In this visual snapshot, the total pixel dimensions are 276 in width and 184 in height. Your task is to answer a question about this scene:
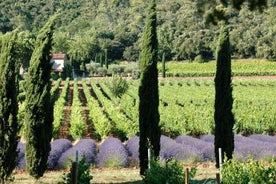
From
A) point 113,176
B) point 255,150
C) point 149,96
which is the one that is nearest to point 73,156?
point 113,176

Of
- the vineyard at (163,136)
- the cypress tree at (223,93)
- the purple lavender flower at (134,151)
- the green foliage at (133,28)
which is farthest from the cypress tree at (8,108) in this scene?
the green foliage at (133,28)

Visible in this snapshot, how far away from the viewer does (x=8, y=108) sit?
12.8 m

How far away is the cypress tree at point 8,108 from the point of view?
12.6m

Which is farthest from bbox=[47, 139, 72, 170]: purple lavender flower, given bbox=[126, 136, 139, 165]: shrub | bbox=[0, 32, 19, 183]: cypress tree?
bbox=[0, 32, 19, 183]: cypress tree

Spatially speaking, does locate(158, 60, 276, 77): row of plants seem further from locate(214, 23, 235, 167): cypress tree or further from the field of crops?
locate(214, 23, 235, 167): cypress tree

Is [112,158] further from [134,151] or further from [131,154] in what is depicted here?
[131,154]

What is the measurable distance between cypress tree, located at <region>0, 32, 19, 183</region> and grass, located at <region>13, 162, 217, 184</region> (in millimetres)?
1175

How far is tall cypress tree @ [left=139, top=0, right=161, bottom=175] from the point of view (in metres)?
15.2

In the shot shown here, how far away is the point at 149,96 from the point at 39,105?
146 inches

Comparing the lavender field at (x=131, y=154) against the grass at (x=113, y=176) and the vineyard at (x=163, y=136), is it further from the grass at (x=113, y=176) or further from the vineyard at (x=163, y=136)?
the grass at (x=113, y=176)

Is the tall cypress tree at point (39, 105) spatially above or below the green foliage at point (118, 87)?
above

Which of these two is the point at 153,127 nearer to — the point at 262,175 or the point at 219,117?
the point at 219,117

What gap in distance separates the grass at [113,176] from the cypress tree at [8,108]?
1.17 m

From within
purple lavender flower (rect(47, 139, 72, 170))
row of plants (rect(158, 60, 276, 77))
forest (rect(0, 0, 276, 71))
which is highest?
forest (rect(0, 0, 276, 71))
